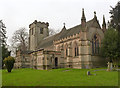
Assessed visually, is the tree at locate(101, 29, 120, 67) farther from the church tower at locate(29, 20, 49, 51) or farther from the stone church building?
the church tower at locate(29, 20, 49, 51)

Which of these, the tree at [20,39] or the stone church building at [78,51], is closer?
the stone church building at [78,51]

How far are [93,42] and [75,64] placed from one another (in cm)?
763

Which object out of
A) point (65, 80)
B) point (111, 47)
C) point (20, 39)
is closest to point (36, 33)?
point (20, 39)

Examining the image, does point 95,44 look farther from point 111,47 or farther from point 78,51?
point 111,47

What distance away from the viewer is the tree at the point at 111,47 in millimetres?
35625

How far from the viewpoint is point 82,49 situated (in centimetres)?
3772

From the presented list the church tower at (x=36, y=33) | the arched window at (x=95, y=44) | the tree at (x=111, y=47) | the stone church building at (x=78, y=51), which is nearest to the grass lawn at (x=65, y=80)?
the tree at (x=111, y=47)

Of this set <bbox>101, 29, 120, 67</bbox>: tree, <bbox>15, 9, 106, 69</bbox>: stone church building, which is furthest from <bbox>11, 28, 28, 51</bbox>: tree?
<bbox>101, 29, 120, 67</bbox>: tree

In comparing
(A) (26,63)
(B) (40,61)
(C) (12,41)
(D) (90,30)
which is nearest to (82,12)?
(D) (90,30)

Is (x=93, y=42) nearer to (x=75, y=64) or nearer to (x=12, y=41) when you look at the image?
(x=75, y=64)

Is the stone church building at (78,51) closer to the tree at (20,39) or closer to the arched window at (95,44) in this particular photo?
the arched window at (95,44)

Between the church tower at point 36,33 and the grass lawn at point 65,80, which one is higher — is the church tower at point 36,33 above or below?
above

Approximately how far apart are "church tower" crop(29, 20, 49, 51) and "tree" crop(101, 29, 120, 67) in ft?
108

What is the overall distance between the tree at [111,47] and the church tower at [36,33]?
108 ft
